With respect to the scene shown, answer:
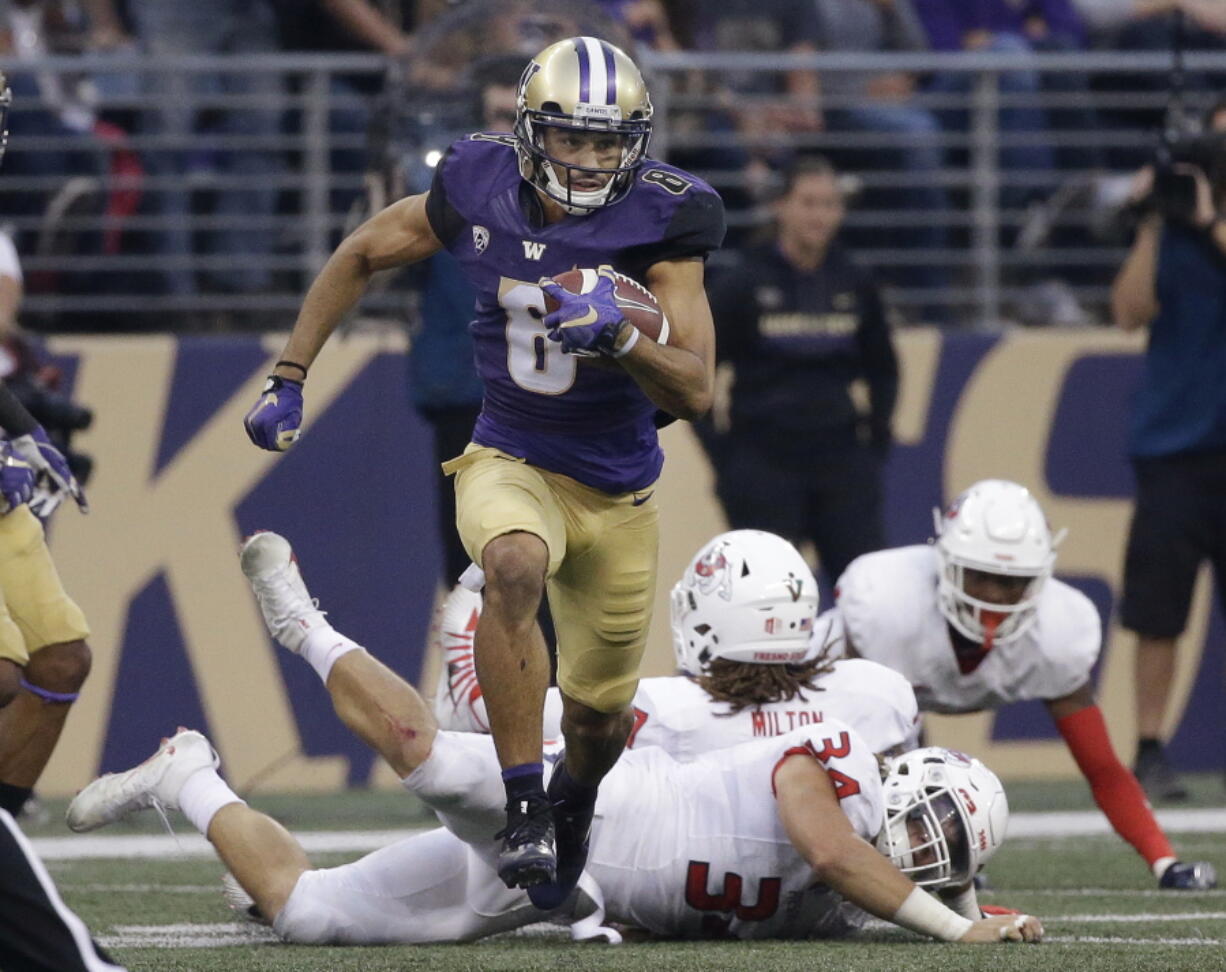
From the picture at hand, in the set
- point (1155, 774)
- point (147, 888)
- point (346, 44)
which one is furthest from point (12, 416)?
point (346, 44)

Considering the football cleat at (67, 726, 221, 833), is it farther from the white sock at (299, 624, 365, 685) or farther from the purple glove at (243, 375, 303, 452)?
the purple glove at (243, 375, 303, 452)

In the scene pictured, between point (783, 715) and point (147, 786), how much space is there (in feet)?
4.39

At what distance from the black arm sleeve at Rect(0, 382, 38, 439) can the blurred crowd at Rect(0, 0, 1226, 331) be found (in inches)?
104

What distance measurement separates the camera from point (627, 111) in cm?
425

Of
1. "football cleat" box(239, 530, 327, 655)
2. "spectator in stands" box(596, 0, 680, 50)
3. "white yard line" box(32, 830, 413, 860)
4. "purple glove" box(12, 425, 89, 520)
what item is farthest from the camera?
"spectator in stands" box(596, 0, 680, 50)

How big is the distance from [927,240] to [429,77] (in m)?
2.41

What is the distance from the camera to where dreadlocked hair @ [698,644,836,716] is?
471 centimetres

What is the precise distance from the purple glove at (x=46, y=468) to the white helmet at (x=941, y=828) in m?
2.09

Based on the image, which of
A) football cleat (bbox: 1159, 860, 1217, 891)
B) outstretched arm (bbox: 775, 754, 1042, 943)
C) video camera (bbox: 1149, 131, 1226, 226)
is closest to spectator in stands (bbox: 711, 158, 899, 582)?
video camera (bbox: 1149, 131, 1226, 226)

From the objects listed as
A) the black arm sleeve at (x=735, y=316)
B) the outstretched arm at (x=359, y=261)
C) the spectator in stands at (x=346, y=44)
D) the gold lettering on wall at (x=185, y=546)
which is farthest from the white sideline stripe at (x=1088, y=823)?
the spectator in stands at (x=346, y=44)

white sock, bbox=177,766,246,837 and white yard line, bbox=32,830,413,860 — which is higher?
white sock, bbox=177,766,246,837

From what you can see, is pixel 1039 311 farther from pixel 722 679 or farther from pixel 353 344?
pixel 722 679

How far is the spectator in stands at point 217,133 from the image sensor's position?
26.6 ft

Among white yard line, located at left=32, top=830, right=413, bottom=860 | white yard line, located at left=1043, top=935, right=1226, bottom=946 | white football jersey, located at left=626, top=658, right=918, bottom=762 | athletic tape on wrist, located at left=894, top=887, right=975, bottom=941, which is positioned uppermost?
white football jersey, located at left=626, top=658, right=918, bottom=762
